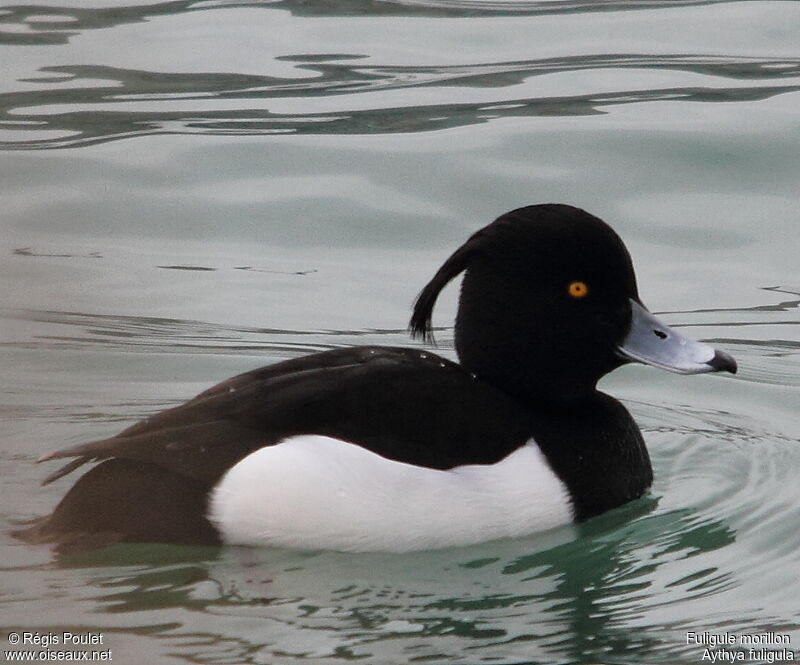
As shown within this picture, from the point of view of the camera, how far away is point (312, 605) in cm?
406

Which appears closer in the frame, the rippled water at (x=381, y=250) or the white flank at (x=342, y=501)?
the rippled water at (x=381, y=250)

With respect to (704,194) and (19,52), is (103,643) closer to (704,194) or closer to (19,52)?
(704,194)

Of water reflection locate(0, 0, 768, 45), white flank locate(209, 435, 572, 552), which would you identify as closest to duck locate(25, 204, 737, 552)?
white flank locate(209, 435, 572, 552)

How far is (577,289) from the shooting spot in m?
4.81

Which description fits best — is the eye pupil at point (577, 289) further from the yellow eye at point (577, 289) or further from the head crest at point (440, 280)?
the head crest at point (440, 280)

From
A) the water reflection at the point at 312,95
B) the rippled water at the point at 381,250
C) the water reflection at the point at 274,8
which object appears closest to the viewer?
the rippled water at the point at 381,250

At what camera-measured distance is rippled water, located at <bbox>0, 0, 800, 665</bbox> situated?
13.2ft

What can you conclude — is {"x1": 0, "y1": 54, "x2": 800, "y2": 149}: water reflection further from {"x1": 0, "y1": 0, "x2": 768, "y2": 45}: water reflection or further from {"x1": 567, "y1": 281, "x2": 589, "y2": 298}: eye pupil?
{"x1": 567, "y1": 281, "x2": 589, "y2": 298}: eye pupil

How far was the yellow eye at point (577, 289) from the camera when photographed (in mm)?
4801

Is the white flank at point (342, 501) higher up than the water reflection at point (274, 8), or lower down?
lower down

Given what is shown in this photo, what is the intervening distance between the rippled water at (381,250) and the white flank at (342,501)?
2.9 inches

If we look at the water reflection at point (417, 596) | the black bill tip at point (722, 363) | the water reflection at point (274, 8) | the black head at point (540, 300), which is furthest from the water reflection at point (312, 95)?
the water reflection at point (417, 596)

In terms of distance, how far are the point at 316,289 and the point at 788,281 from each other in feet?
7.20

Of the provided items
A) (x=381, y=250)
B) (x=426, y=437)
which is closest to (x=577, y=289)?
(x=426, y=437)
